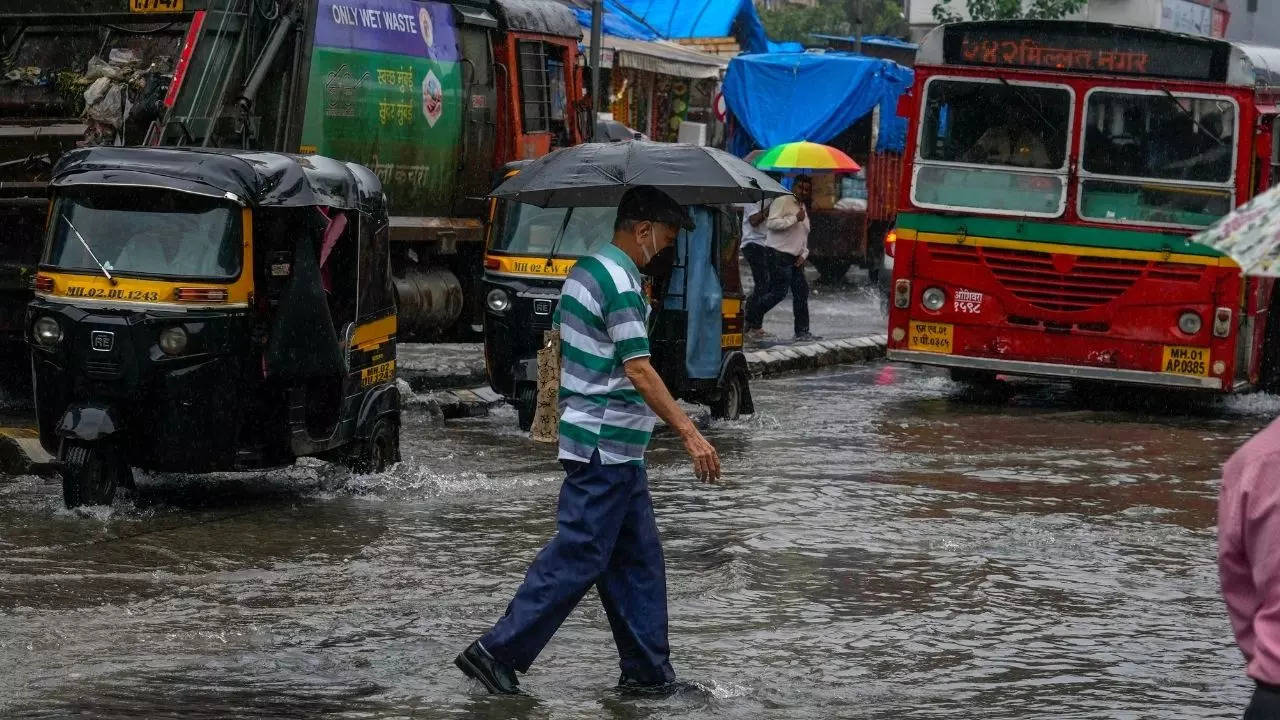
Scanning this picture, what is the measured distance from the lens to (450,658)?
7.03 m

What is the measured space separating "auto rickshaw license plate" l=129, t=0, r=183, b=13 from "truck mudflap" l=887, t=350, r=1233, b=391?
636cm

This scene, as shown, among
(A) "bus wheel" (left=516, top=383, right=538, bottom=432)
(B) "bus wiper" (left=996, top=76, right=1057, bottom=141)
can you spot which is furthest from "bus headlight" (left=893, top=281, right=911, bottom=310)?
(A) "bus wheel" (left=516, top=383, right=538, bottom=432)

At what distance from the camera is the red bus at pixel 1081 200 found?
49.3 feet

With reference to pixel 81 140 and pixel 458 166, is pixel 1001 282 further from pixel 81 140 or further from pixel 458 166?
pixel 81 140

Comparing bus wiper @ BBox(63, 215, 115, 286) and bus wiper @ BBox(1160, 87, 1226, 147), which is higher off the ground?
bus wiper @ BBox(1160, 87, 1226, 147)

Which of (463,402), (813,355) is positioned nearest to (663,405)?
(463,402)

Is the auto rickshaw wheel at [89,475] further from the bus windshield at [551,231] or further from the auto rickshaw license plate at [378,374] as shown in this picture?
the bus windshield at [551,231]

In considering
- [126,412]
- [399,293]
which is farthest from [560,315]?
[399,293]

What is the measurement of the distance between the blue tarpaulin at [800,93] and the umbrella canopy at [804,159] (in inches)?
251

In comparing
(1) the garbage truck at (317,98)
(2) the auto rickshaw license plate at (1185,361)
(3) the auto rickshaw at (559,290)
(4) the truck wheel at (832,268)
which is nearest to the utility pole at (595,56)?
(1) the garbage truck at (317,98)

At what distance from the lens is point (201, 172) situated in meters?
9.52

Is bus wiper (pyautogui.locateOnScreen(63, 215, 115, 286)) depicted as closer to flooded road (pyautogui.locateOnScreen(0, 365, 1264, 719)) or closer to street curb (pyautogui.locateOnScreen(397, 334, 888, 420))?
flooded road (pyautogui.locateOnScreen(0, 365, 1264, 719))

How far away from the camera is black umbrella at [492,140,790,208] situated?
33.9 ft

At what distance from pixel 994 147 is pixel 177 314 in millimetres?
8299
